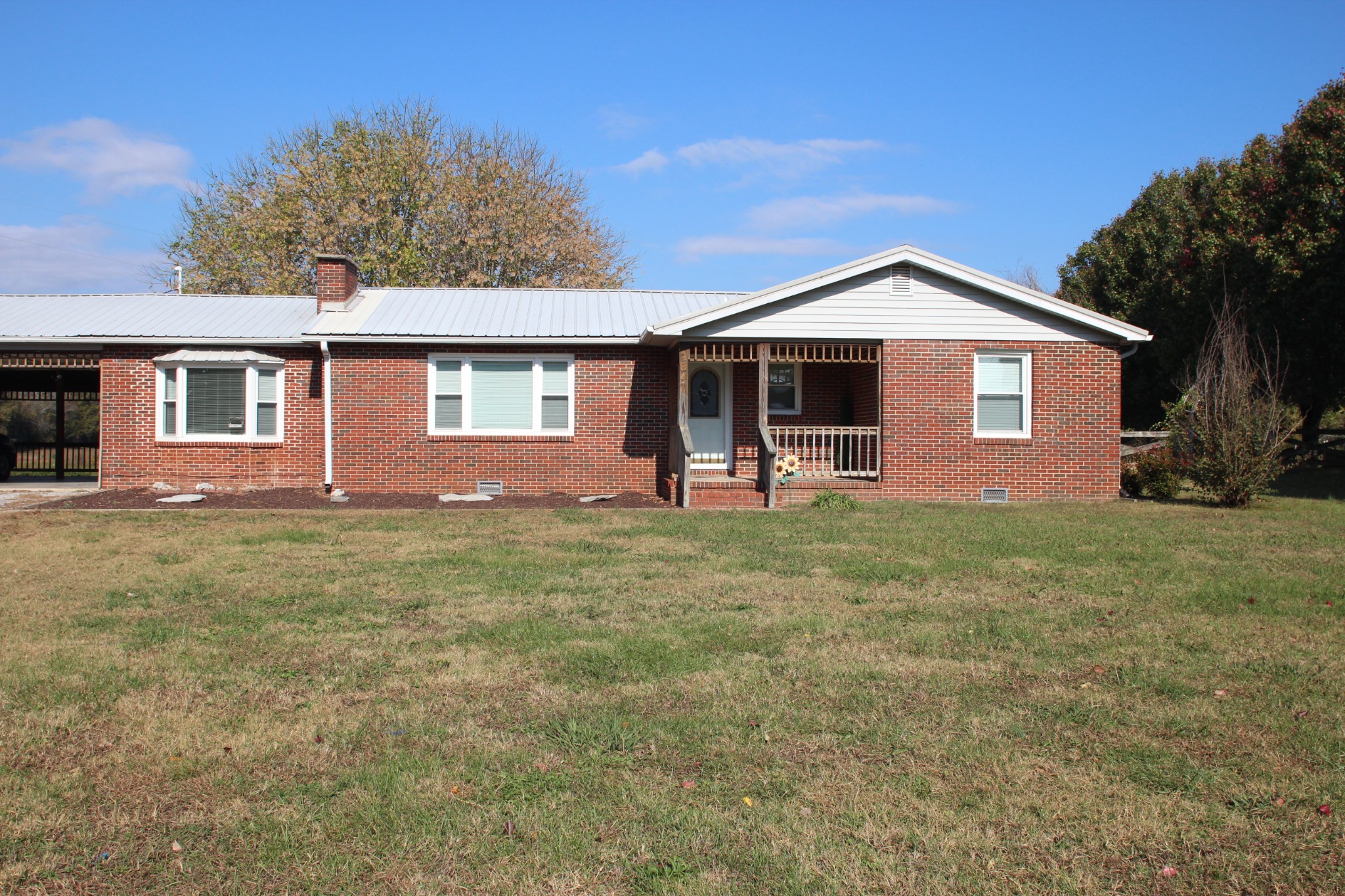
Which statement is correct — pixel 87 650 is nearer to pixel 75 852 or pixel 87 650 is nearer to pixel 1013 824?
pixel 75 852

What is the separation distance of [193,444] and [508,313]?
19.5 feet

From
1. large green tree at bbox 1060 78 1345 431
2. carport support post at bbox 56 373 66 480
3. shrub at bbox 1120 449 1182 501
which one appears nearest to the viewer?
shrub at bbox 1120 449 1182 501

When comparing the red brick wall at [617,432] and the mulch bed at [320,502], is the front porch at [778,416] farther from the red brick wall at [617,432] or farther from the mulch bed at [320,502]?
the mulch bed at [320,502]

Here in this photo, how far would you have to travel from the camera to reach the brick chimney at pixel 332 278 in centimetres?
1806

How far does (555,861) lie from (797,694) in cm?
219

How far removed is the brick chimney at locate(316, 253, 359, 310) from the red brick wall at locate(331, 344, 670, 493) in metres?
1.57

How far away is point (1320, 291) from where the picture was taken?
2102cm

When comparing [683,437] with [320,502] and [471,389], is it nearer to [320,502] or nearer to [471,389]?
[471,389]

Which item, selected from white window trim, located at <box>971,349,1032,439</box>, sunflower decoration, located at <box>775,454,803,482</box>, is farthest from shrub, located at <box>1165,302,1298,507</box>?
sunflower decoration, located at <box>775,454,803,482</box>

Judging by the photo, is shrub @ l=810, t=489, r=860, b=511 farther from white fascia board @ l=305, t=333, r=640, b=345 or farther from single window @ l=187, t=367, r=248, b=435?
single window @ l=187, t=367, r=248, b=435

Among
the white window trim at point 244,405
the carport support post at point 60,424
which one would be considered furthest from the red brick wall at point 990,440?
the carport support post at point 60,424

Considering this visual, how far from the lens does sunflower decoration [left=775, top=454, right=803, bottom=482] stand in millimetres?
16156

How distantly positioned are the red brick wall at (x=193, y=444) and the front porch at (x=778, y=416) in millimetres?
6437

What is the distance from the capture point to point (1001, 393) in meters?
16.5
